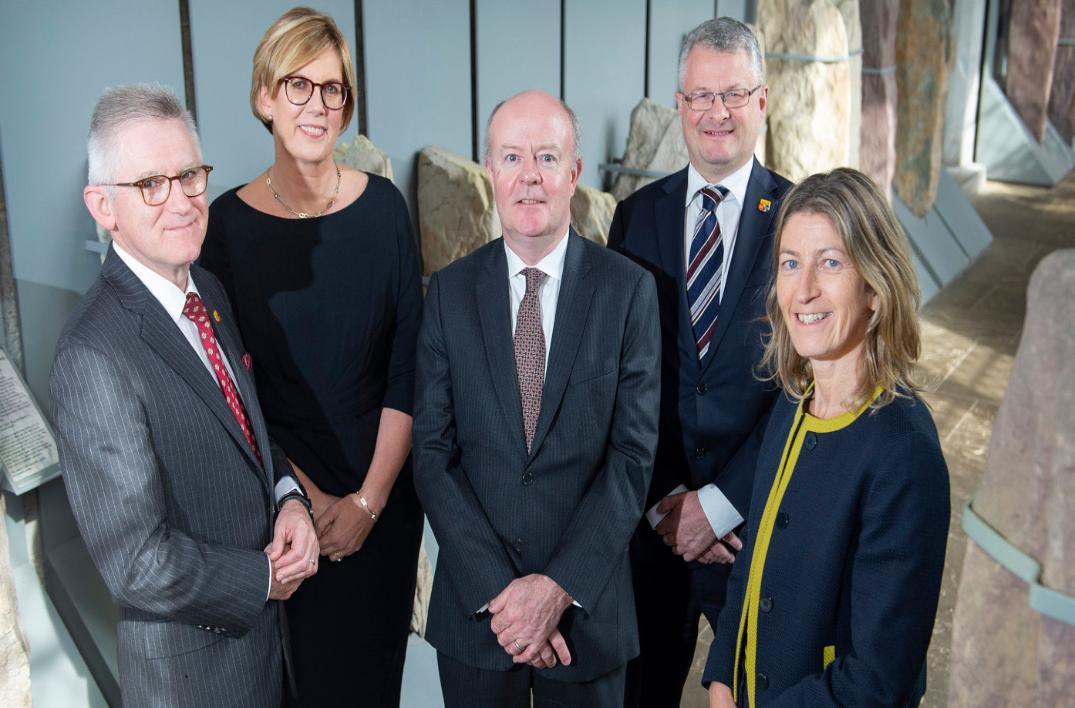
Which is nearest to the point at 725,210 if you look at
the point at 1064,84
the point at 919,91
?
the point at 919,91

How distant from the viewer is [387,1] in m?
3.56

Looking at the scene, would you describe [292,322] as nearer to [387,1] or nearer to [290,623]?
[290,623]

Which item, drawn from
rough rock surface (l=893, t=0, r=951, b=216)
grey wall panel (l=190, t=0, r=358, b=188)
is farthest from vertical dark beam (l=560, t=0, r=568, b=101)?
rough rock surface (l=893, t=0, r=951, b=216)

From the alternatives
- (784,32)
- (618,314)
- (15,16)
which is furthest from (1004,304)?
(15,16)

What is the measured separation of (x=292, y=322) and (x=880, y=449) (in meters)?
1.32

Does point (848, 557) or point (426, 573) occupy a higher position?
point (848, 557)

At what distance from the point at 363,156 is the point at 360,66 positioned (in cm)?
36

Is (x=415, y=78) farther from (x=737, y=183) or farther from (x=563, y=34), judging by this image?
(x=737, y=183)

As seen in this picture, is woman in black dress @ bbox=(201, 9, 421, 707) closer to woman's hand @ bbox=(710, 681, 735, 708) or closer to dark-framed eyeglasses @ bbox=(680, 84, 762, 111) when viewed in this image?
dark-framed eyeglasses @ bbox=(680, 84, 762, 111)

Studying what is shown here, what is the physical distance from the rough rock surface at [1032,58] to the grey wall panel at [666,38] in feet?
27.2

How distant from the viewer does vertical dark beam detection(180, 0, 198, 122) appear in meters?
2.91

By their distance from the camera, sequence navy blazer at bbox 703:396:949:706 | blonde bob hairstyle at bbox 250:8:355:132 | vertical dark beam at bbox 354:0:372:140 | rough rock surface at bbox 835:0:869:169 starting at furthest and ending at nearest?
rough rock surface at bbox 835:0:869:169 < vertical dark beam at bbox 354:0:372:140 < blonde bob hairstyle at bbox 250:8:355:132 < navy blazer at bbox 703:396:949:706

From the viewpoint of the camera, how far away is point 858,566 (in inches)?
65.6

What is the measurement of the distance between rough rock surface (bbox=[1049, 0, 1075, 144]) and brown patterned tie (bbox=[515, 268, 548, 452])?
13.0 metres
